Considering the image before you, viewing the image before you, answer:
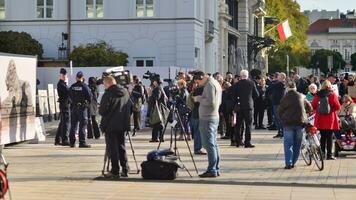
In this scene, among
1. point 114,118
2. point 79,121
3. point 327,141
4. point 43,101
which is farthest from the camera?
point 43,101

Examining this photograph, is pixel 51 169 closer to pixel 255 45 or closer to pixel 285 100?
pixel 285 100

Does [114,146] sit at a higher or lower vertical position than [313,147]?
higher

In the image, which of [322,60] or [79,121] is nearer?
[79,121]

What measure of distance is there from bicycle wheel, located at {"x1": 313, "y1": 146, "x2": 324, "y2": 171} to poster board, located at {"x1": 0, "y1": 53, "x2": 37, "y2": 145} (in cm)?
679

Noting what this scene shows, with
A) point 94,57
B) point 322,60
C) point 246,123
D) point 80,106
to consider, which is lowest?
point 246,123

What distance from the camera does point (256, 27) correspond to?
8406 centimetres

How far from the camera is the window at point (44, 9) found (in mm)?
46531

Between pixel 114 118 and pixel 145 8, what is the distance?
106ft

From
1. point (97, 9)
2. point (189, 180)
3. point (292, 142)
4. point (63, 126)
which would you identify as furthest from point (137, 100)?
point (97, 9)

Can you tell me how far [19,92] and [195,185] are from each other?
22.4ft

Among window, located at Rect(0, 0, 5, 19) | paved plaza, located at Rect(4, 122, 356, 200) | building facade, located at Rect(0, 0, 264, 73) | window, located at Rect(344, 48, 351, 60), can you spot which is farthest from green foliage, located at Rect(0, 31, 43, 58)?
window, located at Rect(344, 48, 351, 60)

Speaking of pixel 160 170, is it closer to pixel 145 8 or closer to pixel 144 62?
pixel 144 62

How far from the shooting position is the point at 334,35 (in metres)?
184

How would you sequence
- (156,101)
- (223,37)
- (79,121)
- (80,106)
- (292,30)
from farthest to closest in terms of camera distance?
(292,30)
(223,37)
(156,101)
(79,121)
(80,106)
